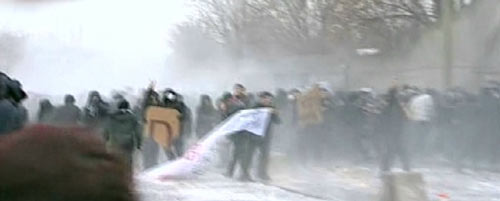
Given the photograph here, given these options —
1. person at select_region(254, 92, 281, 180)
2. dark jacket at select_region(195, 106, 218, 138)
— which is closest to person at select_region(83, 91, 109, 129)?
person at select_region(254, 92, 281, 180)

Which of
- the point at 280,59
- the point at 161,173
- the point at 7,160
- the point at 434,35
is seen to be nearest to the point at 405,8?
the point at 434,35

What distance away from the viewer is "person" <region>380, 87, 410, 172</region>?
15.8 m

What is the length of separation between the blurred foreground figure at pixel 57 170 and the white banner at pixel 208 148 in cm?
1218

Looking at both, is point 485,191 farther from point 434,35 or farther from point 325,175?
point 434,35

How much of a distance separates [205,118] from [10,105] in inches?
434

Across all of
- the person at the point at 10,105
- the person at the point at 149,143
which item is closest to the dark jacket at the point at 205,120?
the person at the point at 149,143

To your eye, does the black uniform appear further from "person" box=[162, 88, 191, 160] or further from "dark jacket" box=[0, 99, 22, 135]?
"dark jacket" box=[0, 99, 22, 135]

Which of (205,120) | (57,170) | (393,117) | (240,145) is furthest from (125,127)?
(57,170)

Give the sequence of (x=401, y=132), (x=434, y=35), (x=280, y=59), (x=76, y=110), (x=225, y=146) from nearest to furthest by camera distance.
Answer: (x=76, y=110), (x=225, y=146), (x=401, y=132), (x=434, y=35), (x=280, y=59)

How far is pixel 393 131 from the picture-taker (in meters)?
16.1

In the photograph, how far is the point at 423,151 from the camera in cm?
1778

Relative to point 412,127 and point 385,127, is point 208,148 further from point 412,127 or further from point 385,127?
point 412,127

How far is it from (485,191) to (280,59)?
80.5 ft

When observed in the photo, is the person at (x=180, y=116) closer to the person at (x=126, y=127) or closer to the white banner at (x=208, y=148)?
the white banner at (x=208, y=148)
